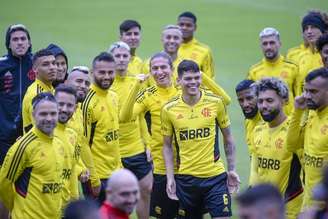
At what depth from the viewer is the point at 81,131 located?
1174 centimetres

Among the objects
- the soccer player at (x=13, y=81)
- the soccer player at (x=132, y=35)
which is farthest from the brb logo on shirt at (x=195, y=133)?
the soccer player at (x=132, y=35)

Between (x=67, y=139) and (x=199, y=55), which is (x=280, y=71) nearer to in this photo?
(x=199, y=55)

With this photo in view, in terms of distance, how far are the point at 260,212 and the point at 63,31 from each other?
18783 mm

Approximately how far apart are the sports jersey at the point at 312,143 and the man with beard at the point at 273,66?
4447mm

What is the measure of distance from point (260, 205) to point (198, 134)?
16.8ft

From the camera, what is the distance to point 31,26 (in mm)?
25484

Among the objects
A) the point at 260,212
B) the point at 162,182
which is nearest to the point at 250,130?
the point at 162,182

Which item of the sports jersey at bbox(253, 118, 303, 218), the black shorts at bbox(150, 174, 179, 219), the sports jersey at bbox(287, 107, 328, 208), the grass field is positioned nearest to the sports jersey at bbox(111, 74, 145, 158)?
the black shorts at bbox(150, 174, 179, 219)

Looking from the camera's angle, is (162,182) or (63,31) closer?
(162,182)

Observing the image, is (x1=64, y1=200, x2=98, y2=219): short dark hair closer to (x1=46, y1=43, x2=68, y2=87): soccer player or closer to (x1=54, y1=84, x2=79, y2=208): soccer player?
(x1=54, y1=84, x2=79, y2=208): soccer player

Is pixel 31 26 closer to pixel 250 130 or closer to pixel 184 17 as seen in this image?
pixel 184 17

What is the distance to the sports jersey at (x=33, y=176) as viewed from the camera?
33.6ft

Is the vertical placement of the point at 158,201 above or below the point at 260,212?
below

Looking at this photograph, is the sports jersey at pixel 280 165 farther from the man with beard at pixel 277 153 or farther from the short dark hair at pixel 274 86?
the short dark hair at pixel 274 86
